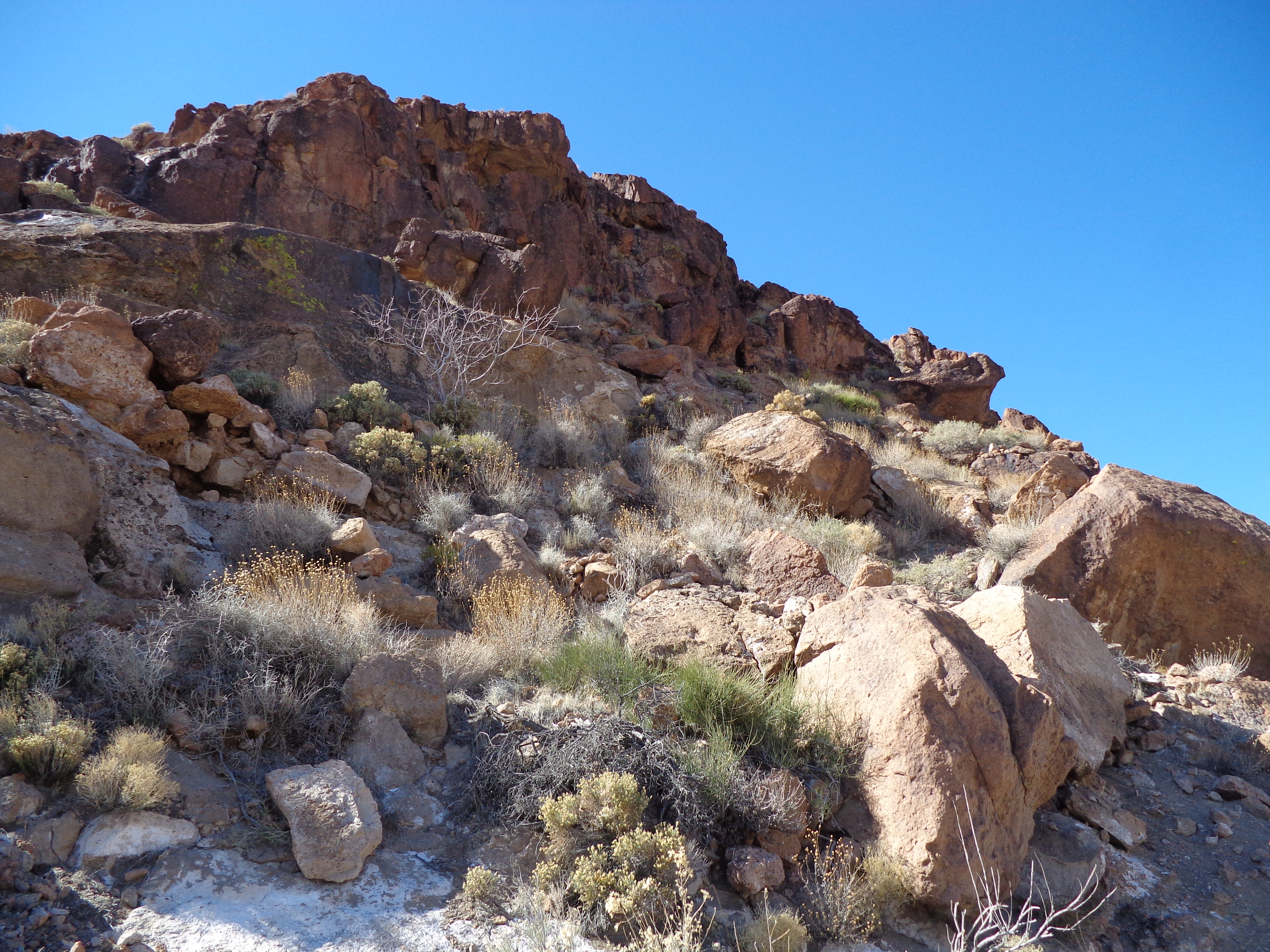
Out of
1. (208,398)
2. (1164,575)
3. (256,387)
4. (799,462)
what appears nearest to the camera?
(1164,575)

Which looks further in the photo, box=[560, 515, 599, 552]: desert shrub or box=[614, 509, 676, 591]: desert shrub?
box=[560, 515, 599, 552]: desert shrub

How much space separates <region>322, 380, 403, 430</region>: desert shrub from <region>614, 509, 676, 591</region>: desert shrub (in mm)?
3409

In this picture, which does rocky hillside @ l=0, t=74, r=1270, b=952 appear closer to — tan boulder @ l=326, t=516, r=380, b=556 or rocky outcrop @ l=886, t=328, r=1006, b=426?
tan boulder @ l=326, t=516, r=380, b=556

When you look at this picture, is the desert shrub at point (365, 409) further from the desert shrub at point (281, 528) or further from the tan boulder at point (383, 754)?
the tan boulder at point (383, 754)

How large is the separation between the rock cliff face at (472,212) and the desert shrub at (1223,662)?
1062 cm

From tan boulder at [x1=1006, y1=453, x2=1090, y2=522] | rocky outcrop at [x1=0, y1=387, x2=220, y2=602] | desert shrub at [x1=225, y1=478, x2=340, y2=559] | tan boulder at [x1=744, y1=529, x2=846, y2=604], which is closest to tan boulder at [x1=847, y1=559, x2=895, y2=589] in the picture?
tan boulder at [x1=744, y1=529, x2=846, y2=604]

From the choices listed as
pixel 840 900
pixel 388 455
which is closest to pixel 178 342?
pixel 388 455

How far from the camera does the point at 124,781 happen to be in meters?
3.41

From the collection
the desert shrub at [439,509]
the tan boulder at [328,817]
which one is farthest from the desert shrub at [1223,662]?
the desert shrub at [439,509]

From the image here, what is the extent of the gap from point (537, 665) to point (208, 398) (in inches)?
173

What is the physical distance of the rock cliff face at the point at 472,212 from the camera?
15469 millimetres

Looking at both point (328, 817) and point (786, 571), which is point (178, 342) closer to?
point (328, 817)

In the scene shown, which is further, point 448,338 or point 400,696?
point 448,338

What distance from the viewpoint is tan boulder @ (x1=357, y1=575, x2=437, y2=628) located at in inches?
228
